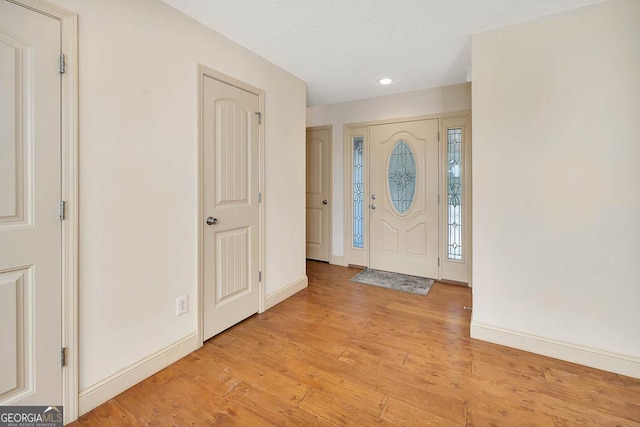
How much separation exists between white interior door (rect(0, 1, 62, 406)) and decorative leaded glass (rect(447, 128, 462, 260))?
3685 millimetres

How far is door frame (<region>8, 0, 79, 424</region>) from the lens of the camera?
4.83 feet

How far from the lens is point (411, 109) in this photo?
3875 millimetres

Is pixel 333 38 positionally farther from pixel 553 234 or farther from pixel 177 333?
pixel 177 333

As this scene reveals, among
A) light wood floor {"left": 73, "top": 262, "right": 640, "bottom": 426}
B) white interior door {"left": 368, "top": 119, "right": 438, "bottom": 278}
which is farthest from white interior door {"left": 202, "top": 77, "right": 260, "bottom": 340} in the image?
white interior door {"left": 368, "top": 119, "right": 438, "bottom": 278}

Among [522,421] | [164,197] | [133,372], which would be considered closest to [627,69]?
[522,421]

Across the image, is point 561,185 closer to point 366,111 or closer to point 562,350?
point 562,350

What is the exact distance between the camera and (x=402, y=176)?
4020 millimetres

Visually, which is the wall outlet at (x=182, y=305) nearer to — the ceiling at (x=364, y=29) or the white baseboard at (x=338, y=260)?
the ceiling at (x=364, y=29)

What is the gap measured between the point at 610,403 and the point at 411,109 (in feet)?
10.9

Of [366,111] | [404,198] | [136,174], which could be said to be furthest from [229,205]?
[366,111]

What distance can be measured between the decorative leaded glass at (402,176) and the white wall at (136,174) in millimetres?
2442

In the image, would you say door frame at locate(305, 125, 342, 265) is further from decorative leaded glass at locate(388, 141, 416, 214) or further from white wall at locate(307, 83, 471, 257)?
decorative leaded glass at locate(388, 141, 416, 214)

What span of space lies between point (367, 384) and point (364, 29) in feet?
8.29

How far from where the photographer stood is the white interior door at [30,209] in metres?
1.32
